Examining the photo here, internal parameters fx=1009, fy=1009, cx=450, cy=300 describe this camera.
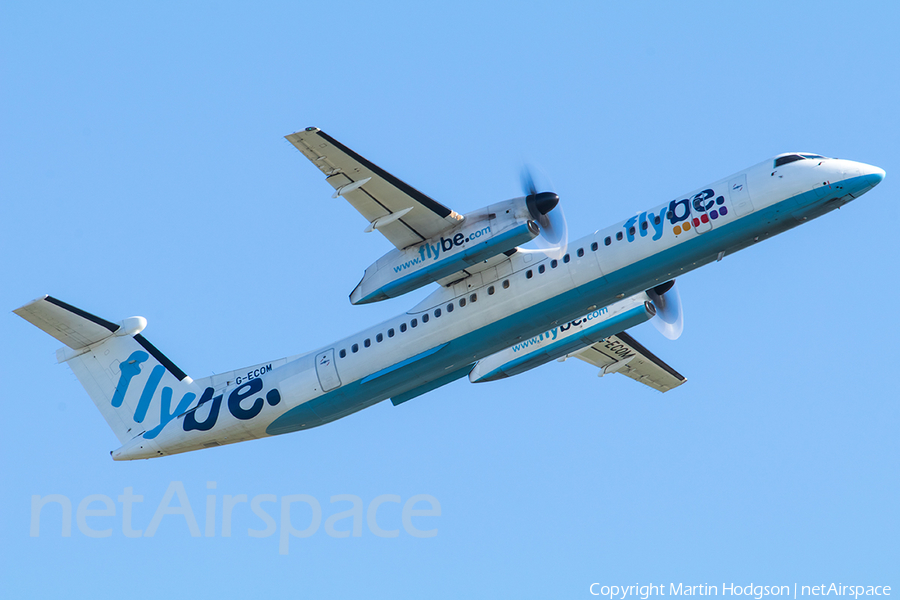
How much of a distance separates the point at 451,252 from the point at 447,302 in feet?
5.32

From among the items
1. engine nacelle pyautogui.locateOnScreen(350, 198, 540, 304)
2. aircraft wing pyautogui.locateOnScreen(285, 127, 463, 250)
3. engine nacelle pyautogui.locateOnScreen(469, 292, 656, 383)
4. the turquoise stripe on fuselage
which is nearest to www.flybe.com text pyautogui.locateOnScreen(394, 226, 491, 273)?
engine nacelle pyautogui.locateOnScreen(350, 198, 540, 304)

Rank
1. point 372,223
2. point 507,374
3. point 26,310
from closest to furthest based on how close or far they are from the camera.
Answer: point 372,223
point 26,310
point 507,374

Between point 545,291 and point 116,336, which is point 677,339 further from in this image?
point 116,336

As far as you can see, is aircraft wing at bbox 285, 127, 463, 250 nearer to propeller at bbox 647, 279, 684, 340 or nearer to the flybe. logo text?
the flybe. logo text

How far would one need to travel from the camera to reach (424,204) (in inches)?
745

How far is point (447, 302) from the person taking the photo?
2045 centimetres

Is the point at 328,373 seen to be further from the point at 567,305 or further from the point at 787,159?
the point at 787,159

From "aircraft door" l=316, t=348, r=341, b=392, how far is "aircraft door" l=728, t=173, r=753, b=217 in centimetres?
→ 872

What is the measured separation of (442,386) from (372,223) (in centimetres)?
443

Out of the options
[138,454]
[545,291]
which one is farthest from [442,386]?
[138,454]

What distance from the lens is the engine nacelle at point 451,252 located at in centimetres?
1861

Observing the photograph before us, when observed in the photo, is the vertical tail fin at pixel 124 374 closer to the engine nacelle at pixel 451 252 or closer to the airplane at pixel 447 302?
the airplane at pixel 447 302

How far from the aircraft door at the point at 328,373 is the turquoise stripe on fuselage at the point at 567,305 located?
0.50ft

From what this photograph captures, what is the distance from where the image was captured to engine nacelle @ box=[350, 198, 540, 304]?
18609 mm
